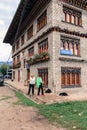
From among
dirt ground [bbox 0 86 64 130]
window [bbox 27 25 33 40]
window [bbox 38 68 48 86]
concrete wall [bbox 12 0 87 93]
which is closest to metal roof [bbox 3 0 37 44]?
window [bbox 27 25 33 40]

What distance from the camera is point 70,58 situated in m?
17.6

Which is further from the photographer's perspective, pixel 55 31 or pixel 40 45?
pixel 40 45

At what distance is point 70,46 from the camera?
18.1 metres

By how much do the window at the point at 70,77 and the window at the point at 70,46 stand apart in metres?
1.72

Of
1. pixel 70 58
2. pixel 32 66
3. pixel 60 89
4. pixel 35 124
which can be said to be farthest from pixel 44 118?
pixel 32 66

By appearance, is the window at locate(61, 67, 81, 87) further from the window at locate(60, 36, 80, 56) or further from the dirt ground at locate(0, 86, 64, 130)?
the dirt ground at locate(0, 86, 64, 130)

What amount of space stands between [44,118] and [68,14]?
1275cm

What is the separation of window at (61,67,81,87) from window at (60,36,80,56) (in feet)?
5.64

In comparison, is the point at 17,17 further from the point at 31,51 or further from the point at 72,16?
the point at 72,16

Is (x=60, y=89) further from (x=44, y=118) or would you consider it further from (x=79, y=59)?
(x=44, y=118)

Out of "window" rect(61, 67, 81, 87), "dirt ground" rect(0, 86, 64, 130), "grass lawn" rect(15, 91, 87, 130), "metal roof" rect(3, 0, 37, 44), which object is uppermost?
"metal roof" rect(3, 0, 37, 44)

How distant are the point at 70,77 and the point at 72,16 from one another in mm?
6637

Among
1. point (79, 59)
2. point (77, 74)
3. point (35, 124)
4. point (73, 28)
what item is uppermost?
point (73, 28)

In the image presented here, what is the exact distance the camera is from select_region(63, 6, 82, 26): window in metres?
17.9
